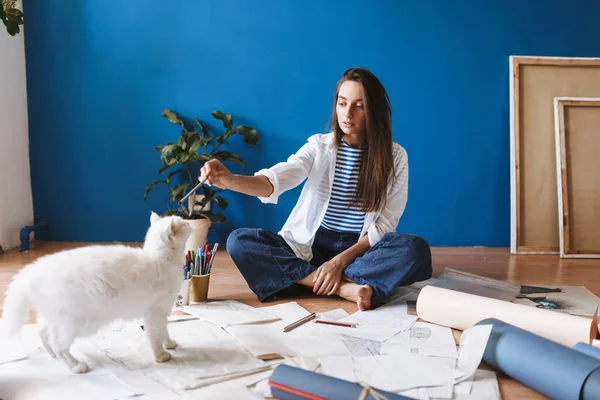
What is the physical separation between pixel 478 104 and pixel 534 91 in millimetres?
323

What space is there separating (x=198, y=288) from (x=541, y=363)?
1.15 metres

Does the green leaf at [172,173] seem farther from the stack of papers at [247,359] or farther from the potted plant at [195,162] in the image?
the stack of papers at [247,359]

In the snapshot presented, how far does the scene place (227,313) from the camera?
1.81m

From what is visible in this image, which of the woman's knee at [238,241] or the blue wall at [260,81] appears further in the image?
the blue wall at [260,81]

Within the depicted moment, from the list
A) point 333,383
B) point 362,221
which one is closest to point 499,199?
point 362,221

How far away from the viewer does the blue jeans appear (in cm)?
195

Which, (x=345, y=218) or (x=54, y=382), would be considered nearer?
(x=54, y=382)

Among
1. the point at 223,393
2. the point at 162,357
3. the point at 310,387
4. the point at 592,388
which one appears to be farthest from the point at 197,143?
the point at 592,388

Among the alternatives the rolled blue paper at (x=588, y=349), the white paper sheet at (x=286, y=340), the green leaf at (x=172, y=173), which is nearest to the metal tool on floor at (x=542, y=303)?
the rolled blue paper at (x=588, y=349)

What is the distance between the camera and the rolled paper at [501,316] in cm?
146

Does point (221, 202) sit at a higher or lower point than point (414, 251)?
higher

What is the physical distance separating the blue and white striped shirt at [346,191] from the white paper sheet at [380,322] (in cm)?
37

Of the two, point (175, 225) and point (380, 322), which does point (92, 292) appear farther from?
point (380, 322)

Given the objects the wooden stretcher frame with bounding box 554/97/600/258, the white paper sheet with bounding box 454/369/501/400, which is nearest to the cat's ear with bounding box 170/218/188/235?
the white paper sheet with bounding box 454/369/501/400
